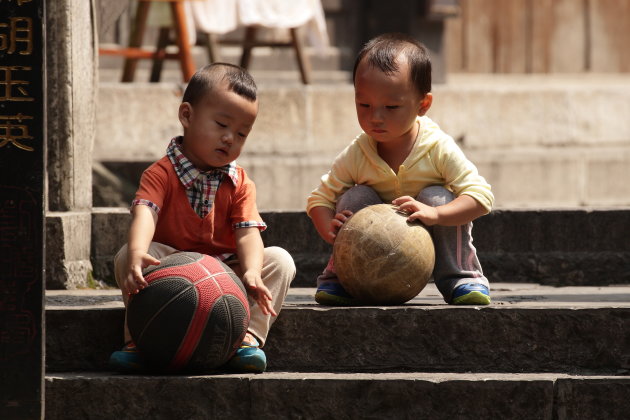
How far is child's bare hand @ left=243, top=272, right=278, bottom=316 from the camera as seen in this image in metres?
4.79

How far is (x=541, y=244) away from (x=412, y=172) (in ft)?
5.01

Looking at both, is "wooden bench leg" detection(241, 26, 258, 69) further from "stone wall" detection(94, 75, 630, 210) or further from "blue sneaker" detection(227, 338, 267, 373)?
"blue sneaker" detection(227, 338, 267, 373)

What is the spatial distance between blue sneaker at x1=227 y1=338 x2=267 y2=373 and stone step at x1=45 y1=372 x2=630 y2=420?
0.25 ft

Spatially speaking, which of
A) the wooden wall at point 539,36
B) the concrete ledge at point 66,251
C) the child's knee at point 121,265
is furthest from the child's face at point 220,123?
the wooden wall at point 539,36

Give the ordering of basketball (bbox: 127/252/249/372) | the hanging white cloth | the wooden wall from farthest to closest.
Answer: the wooden wall, the hanging white cloth, basketball (bbox: 127/252/249/372)

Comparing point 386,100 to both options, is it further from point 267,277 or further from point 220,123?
point 267,277

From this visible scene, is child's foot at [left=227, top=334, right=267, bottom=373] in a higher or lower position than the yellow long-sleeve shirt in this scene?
lower

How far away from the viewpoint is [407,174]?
5.25 metres

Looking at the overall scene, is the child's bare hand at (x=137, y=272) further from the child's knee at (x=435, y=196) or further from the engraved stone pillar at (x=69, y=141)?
the engraved stone pillar at (x=69, y=141)

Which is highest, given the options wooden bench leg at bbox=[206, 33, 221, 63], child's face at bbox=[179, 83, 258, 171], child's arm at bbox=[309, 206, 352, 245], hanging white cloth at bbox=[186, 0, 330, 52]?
hanging white cloth at bbox=[186, 0, 330, 52]

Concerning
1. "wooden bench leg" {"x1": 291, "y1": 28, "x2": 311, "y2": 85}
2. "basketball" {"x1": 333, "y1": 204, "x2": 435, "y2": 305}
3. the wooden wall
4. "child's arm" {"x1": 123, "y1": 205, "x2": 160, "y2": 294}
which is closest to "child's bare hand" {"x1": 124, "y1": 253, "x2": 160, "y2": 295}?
"child's arm" {"x1": 123, "y1": 205, "x2": 160, "y2": 294}
